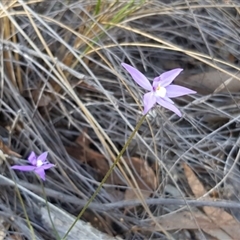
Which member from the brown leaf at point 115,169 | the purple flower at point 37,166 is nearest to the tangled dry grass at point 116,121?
the brown leaf at point 115,169

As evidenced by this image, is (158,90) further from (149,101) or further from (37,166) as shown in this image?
(37,166)

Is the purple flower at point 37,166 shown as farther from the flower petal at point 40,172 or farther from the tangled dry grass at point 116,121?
the tangled dry grass at point 116,121

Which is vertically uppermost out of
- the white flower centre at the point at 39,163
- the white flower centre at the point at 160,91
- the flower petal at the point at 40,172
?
the white flower centre at the point at 160,91

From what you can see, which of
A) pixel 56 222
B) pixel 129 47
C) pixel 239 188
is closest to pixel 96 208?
pixel 56 222

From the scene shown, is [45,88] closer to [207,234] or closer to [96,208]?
[96,208]

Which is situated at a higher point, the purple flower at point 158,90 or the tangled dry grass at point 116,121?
the purple flower at point 158,90

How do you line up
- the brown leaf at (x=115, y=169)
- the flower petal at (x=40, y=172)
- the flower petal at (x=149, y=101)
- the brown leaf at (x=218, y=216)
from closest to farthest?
1. the flower petal at (x=149, y=101)
2. the flower petal at (x=40, y=172)
3. the brown leaf at (x=218, y=216)
4. the brown leaf at (x=115, y=169)

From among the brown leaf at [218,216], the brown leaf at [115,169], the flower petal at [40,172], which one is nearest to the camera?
the flower petal at [40,172]

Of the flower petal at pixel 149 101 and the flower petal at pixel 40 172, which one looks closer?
the flower petal at pixel 149 101
